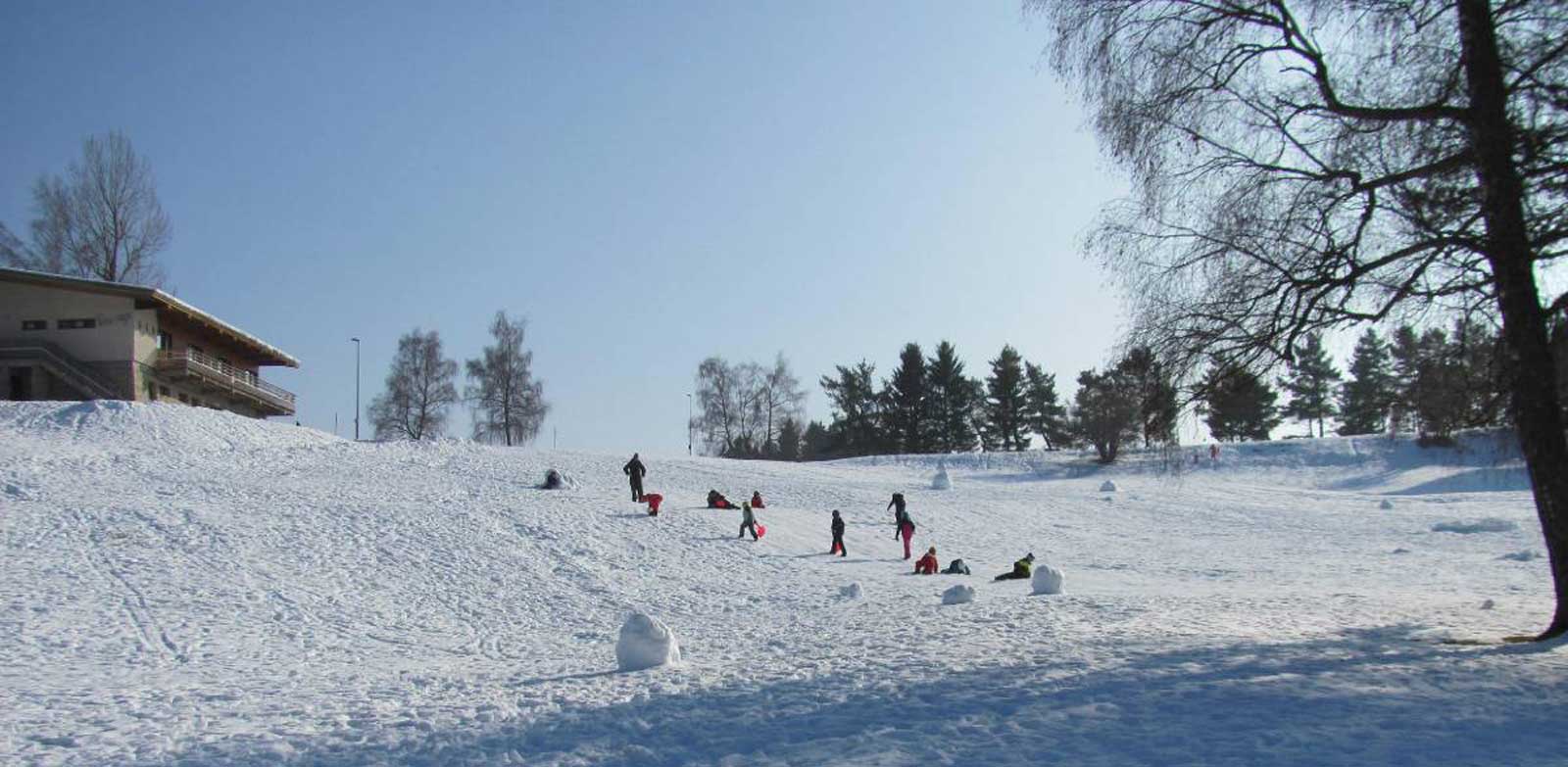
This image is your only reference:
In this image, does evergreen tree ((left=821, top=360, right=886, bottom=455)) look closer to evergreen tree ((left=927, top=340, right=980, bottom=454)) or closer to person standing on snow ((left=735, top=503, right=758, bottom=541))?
evergreen tree ((left=927, top=340, right=980, bottom=454))

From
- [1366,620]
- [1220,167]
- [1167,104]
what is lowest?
[1366,620]

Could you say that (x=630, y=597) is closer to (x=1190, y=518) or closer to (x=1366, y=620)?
(x=1366, y=620)

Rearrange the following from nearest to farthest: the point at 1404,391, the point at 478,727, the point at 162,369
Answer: the point at 478,727, the point at 1404,391, the point at 162,369

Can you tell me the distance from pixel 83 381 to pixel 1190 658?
47.8 metres

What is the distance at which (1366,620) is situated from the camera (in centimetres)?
Answer: 1389

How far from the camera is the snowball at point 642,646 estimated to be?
12.0 meters

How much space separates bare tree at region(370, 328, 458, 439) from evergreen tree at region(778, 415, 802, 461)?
35881 mm

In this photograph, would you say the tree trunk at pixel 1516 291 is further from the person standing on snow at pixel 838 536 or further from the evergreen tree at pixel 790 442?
the evergreen tree at pixel 790 442

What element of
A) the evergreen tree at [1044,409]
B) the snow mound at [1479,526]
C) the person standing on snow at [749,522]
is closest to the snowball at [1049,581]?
the person standing on snow at [749,522]

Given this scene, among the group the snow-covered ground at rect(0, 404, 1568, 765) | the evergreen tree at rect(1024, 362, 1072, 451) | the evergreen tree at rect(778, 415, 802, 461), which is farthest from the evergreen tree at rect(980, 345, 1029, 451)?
the snow-covered ground at rect(0, 404, 1568, 765)

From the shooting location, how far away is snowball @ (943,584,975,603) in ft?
57.3

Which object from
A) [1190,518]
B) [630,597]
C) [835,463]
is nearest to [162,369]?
[835,463]

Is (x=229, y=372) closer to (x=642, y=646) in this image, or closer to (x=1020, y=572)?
(x=1020, y=572)

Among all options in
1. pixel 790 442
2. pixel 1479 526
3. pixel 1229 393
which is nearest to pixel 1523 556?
pixel 1479 526
